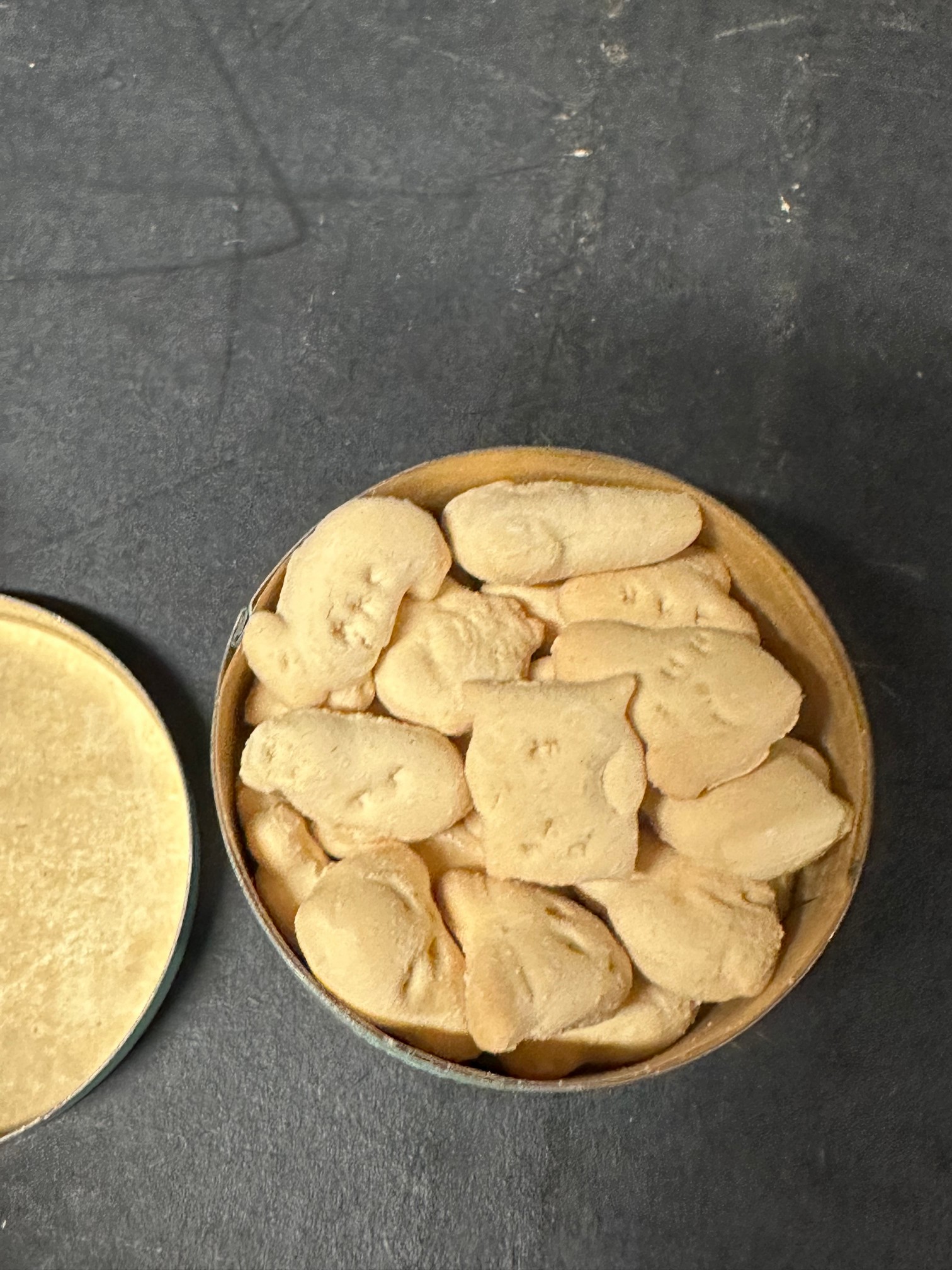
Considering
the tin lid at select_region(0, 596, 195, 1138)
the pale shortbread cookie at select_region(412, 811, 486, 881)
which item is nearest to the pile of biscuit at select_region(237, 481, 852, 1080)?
the pale shortbread cookie at select_region(412, 811, 486, 881)

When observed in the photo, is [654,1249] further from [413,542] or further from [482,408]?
[482,408]

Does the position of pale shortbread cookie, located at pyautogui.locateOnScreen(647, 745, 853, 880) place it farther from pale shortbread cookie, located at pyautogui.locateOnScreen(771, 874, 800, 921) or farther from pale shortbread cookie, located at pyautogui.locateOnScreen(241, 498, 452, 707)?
pale shortbread cookie, located at pyautogui.locateOnScreen(241, 498, 452, 707)

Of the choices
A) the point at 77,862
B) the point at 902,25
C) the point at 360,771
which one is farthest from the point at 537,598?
the point at 902,25

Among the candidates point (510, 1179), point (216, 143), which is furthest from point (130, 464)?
point (510, 1179)

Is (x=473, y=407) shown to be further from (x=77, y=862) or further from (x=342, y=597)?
(x=77, y=862)

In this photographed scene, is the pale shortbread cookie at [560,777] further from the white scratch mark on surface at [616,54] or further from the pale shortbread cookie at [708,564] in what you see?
the white scratch mark on surface at [616,54]
